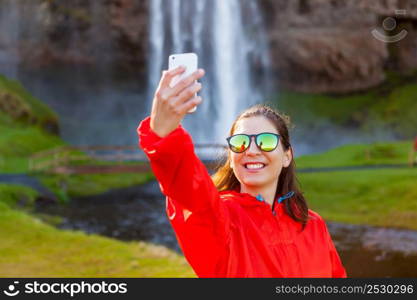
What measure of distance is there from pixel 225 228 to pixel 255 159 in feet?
1.64

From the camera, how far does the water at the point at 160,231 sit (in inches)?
473

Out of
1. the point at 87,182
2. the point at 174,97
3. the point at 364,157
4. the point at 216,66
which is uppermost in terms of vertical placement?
the point at 174,97

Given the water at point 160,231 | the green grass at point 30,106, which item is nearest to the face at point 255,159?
the water at point 160,231

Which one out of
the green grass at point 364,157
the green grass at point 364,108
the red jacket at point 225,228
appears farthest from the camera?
the green grass at point 364,108

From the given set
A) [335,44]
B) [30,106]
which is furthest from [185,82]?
[335,44]

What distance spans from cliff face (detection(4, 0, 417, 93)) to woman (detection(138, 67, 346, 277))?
43.4 m

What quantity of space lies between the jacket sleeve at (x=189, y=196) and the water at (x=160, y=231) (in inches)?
366

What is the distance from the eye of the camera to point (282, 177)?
340cm

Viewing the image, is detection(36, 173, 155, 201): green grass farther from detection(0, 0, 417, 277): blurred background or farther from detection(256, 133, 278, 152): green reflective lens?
detection(256, 133, 278, 152): green reflective lens

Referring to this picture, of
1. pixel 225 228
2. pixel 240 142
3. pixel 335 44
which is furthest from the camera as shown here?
pixel 335 44

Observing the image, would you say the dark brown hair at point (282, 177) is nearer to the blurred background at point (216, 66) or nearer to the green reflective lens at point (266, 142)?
the green reflective lens at point (266, 142)

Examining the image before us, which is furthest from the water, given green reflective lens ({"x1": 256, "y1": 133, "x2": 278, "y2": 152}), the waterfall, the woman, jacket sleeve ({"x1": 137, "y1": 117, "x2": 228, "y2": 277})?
the waterfall

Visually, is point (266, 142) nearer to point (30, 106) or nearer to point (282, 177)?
point (282, 177)

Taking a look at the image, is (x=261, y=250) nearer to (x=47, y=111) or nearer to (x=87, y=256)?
(x=87, y=256)
